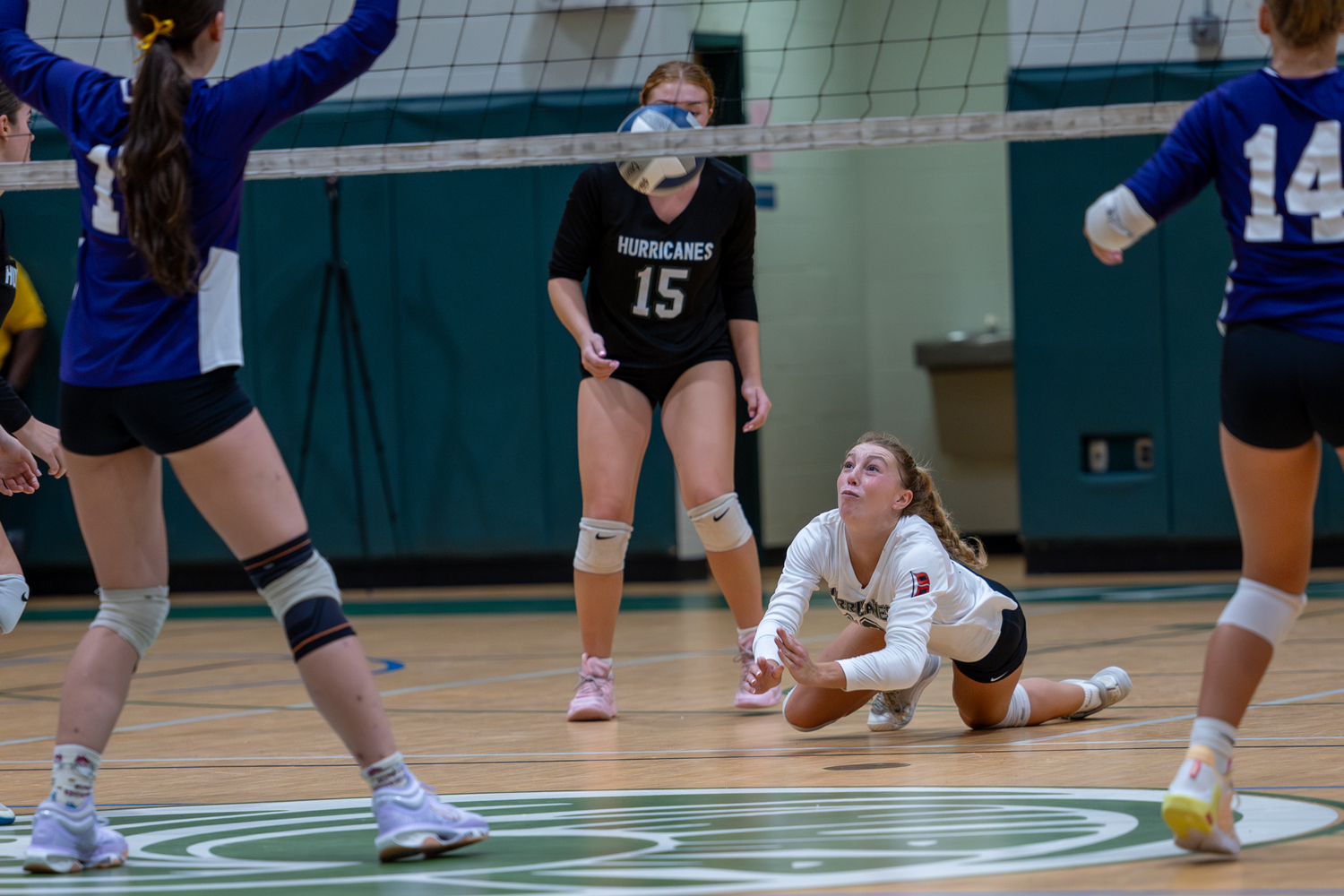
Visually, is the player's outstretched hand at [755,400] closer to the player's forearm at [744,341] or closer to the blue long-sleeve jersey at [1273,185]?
the player's forearm at [744,341]

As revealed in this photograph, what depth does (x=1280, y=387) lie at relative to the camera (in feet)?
8.04

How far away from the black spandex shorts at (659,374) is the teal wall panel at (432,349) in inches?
170

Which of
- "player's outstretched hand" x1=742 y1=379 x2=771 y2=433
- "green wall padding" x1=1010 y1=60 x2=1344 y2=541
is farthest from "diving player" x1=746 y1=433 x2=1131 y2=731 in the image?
"green wall padding" x1=1010 y1=60 x2=1344 y2=541

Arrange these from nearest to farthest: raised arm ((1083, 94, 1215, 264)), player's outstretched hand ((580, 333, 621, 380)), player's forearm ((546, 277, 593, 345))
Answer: raised arm ((1083, 94, 1215, 264)) < player's outstretched hand ((580, 333, 621, 380)) < player's forearm ((546, 277, 593, 345))

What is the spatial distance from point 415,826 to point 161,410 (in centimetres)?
77

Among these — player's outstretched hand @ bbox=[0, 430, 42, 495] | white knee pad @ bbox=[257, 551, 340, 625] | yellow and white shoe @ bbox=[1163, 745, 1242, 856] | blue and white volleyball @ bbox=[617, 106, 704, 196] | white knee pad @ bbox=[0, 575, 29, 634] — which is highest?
blue and white volleyball @ bbox=[617, 106, 704, 196]

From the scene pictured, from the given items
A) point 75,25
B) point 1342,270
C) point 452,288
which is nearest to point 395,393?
point 452,288

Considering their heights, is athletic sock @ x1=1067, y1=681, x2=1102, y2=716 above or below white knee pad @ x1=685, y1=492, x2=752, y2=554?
below

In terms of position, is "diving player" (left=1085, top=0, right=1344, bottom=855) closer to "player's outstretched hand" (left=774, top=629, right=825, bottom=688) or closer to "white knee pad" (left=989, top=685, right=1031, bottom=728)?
"player's outstretched hand" (left=774, top=629, right=825, bottom=688)

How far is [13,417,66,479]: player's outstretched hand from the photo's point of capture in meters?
3.40

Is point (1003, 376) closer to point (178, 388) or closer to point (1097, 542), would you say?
point (1097, 542)

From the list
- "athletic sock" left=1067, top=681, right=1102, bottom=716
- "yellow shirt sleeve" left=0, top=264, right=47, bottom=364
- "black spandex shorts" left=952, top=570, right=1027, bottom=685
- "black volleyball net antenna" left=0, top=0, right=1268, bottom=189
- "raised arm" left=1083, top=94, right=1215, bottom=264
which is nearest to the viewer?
"raised arm" left=1083, top=94, right=1215, bottom=264

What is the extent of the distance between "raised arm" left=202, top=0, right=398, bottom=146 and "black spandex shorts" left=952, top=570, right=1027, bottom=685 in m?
2.01

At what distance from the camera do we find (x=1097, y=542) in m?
8.62
